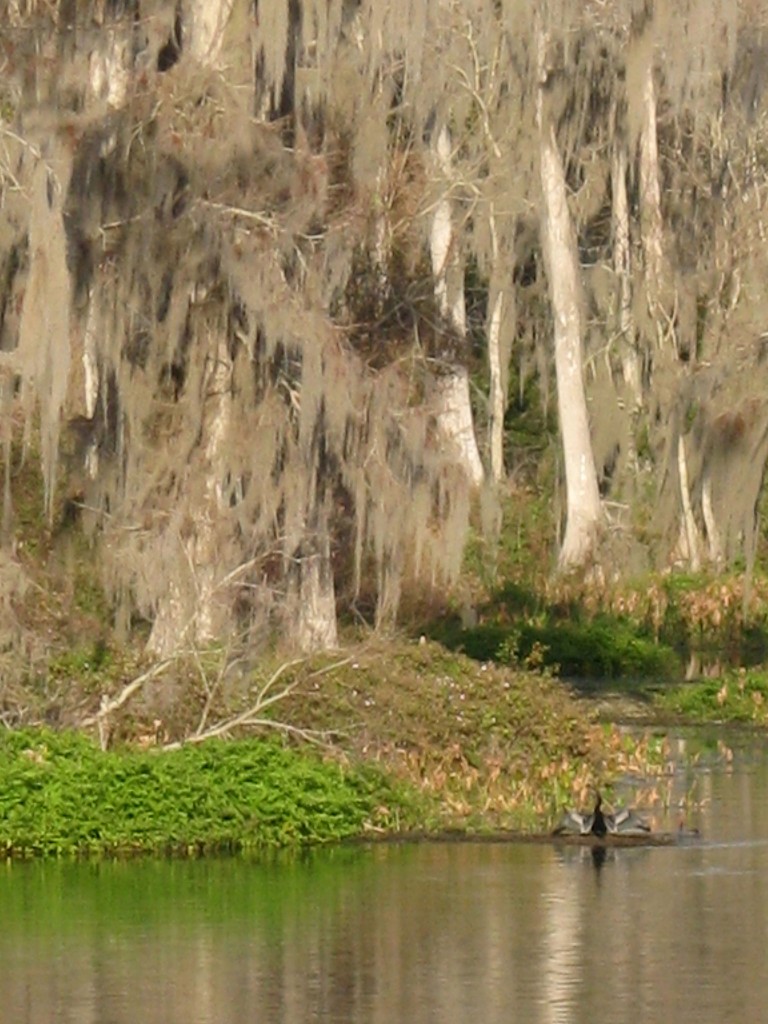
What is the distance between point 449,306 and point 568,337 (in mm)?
12566

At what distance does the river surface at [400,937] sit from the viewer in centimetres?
Answer: 1494

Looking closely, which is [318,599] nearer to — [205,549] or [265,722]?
[205,549]

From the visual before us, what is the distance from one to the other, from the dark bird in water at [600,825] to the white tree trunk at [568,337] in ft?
67.5

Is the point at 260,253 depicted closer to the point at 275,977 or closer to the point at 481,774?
the point at 481,774

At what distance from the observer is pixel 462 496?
2675 cm

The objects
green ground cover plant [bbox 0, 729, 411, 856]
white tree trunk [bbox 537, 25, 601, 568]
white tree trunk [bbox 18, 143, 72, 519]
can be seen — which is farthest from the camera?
white tree trunk [bbox 537, 25, 601, 568]

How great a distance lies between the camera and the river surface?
14938 millimetres

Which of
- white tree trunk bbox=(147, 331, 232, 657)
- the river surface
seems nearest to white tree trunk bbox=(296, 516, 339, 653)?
white tree trunk bbox=(147, 331, 232, 657)

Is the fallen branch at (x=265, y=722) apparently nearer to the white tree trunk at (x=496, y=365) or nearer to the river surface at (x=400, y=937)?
the river surface at (x=400, y=937)

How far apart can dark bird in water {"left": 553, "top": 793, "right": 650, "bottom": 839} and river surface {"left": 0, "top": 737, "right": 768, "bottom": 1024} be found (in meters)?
0.24

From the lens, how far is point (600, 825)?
843 inches

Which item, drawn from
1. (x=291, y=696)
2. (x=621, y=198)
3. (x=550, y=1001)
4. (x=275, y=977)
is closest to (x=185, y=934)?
(x=275, y=977)

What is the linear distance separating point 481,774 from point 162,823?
11.1 feet

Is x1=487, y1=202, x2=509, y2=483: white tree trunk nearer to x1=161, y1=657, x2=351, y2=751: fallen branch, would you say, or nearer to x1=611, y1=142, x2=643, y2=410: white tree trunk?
x1=611, y1=142, x2=643, y2=410: white tree trunk
